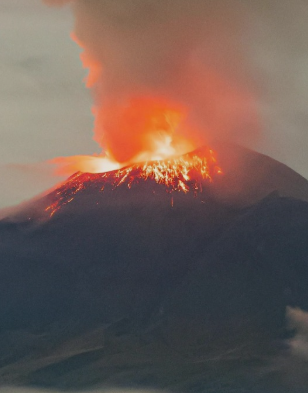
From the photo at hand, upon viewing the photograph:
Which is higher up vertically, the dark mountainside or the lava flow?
the lava flow

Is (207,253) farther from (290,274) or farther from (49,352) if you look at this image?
(49,352)

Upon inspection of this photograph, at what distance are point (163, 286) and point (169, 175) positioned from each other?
20.7 metres

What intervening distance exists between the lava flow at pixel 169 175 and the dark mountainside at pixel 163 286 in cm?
125

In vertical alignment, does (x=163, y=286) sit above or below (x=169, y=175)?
below

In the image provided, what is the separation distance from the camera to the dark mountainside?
164500 mm

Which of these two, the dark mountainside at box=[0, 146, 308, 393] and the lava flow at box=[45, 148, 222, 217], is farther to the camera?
the lava flow at box=[45, 148, 222, 217]

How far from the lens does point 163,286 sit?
183750mm

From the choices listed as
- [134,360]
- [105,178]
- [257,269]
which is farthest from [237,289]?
[105,178]

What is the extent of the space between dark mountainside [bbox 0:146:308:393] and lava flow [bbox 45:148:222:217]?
4.10 ft

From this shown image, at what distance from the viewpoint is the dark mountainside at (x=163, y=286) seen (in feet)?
540

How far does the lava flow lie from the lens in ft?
632

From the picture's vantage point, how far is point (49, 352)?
17538cm

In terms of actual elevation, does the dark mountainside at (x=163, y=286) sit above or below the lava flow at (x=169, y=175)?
below

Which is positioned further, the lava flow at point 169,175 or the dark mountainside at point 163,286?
the lava flow at point 169,175
